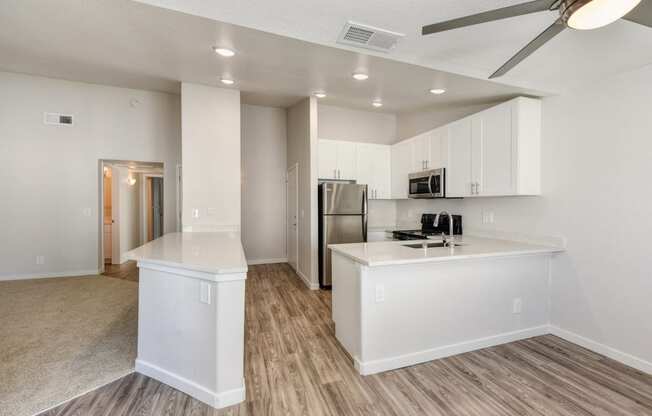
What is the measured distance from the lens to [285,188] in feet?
18.9

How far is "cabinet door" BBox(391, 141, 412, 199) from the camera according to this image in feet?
14.6

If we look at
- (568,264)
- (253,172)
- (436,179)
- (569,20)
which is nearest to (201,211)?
(253,172)

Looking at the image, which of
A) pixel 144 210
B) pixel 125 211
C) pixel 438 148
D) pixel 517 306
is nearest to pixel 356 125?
pixel 438 148

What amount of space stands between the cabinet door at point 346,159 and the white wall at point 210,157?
5.28 ft

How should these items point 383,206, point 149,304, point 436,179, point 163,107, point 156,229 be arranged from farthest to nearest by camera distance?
1. point 156,229
2. point 383,206
3. point 163,107
4. point 436,179
5. point 149,304

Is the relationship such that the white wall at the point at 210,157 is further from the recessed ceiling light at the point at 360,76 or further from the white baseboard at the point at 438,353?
the white baseboard at the point at 438,353

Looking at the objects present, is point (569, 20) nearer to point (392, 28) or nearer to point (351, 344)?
point (392, 28)

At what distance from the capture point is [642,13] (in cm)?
135

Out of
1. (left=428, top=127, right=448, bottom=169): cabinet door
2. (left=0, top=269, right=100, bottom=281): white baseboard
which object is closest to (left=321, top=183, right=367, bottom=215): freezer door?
(left=428, top=127, right=448, bottom=169): cabinet door

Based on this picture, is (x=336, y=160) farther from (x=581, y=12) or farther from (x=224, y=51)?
(x=581, y=12)

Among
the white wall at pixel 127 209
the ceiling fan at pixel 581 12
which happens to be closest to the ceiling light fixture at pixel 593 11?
the ceiling fan at pixel 581 12

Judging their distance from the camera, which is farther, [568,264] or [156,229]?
[156,229]

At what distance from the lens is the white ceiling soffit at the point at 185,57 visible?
7.16 feet

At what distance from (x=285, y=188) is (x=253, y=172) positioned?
701mm
